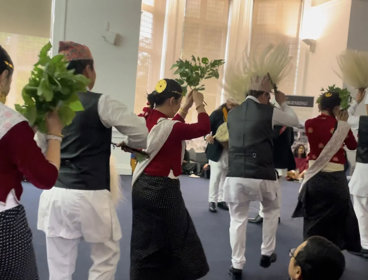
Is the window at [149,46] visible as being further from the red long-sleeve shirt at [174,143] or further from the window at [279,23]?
the red long-sleeve shirt at [174,143]

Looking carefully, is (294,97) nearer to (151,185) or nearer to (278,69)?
(278,69)

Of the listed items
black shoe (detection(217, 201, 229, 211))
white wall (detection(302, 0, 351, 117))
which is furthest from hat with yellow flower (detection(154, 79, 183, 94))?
white wall (detection(302, 0, 351, 117))

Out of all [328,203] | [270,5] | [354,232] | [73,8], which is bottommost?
[354,232]

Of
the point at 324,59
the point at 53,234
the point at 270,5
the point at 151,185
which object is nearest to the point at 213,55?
the point at 270,5

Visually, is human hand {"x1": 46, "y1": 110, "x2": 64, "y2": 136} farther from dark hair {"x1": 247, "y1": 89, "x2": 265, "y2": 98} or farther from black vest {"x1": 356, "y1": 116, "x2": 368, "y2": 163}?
black vest {"x1": 356, "y1": 116, "x2": 368, "y2": 163}

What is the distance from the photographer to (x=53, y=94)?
4.44ft

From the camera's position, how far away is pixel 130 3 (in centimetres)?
679

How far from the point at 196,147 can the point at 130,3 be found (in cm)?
315

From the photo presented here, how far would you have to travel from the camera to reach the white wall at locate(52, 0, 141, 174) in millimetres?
6488

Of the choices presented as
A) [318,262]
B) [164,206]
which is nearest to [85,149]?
[164,206]

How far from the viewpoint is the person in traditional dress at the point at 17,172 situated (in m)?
1.25

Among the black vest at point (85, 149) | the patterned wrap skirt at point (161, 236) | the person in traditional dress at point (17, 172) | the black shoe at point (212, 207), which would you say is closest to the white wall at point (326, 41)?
the black shoe at point (212, 207)

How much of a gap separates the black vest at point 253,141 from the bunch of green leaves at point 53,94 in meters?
1.72

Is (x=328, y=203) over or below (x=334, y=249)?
below
